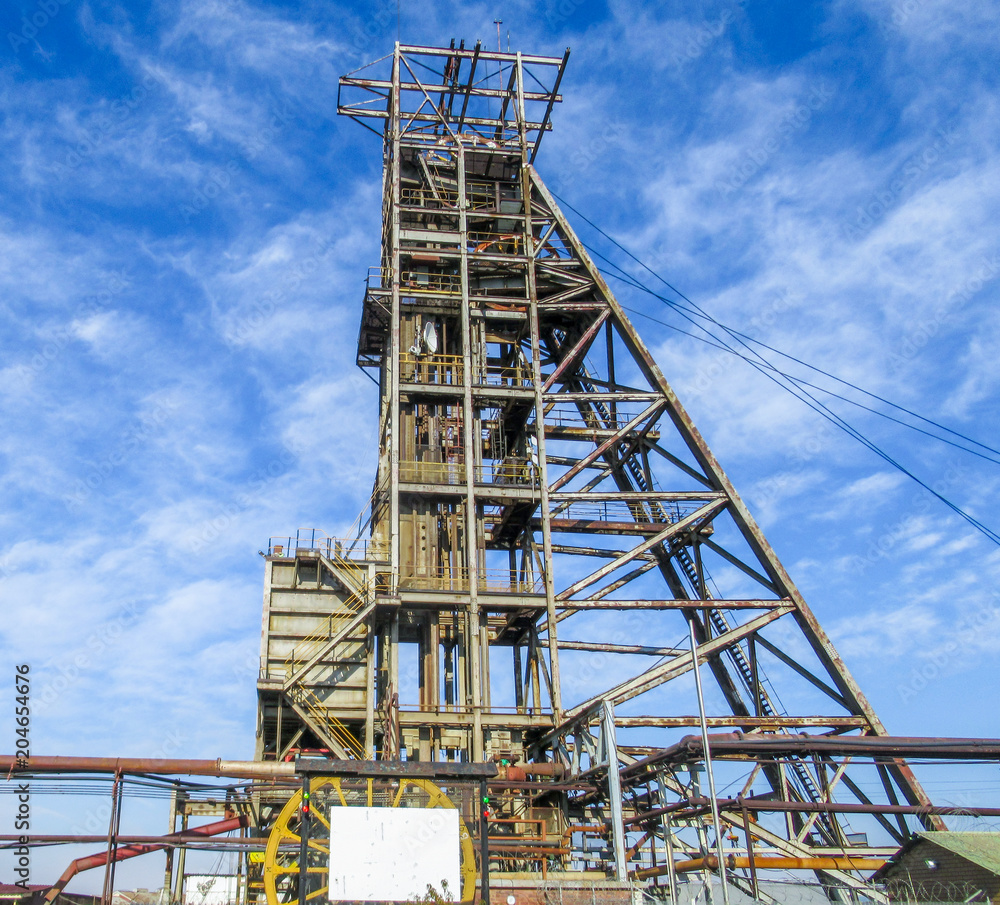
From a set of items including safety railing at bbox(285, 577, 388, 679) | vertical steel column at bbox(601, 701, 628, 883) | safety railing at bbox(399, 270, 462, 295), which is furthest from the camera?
safety railing at bbox(399, 270, 462, 295)

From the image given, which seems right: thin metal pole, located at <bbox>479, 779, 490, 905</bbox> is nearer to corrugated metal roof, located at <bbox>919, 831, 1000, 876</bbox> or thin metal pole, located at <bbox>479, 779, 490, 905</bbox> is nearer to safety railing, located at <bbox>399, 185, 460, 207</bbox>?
corrugated metal roof, located at <bbox>919, 831, 1000, 876</bbox>

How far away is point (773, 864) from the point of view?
22125 mm

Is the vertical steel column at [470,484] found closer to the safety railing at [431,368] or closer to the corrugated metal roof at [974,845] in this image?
the safety railing at [431,368]

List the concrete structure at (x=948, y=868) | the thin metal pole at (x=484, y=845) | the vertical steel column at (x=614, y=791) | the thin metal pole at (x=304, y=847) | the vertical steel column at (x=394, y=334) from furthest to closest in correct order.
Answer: the vertical steel column at (x=394, y=334) → the vertical steel column at (x=614, y=791) → the concrete structure at (x=948, y=868) → the thin metal pole at (x=484, y=845) → the thin metal pole at (x=304, y=847)

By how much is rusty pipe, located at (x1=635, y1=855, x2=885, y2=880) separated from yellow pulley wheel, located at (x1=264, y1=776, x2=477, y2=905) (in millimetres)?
6085

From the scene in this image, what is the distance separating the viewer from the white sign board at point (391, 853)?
1525 centimetres

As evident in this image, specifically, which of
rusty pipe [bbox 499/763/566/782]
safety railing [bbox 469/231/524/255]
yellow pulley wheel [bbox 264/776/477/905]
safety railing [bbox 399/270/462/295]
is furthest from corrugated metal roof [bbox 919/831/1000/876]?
safety railing [bbox 469/231/524/255]

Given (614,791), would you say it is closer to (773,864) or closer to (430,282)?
(773,864)

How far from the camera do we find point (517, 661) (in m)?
32.1

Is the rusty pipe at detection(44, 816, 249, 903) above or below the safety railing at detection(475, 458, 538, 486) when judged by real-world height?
below

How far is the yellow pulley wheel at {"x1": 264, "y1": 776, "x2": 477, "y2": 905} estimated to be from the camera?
16219mm

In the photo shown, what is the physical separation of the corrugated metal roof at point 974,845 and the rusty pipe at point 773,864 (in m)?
2.00

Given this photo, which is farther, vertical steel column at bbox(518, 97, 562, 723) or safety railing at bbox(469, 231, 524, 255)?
safety railing at bbox(469, 231, 524, 255)

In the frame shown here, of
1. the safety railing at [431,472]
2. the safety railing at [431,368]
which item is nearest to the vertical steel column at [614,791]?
the safety railing at [431,472]
